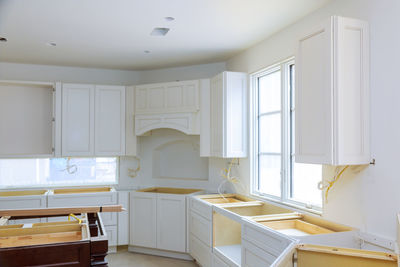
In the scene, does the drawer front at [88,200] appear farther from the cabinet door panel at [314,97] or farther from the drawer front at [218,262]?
the cabinet door panel at [314,97]

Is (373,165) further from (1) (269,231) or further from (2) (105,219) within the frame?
(2) (105,219)

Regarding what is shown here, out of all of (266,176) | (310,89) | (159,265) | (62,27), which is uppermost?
(62,27)

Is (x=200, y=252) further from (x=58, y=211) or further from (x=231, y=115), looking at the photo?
(x=58, y=211)

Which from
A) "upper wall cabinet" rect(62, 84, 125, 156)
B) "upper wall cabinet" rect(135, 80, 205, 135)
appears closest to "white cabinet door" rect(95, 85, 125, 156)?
"upper wall cabinet" rect(62, 84, 125, 156)

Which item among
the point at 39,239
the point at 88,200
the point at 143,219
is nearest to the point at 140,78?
the point at 88,200

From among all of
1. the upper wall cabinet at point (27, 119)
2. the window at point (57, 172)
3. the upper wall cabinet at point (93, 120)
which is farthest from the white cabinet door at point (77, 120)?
the window at point (57, 172)

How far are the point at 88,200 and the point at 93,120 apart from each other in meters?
1.12

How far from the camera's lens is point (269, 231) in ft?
8.76

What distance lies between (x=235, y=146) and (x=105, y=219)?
2146 mm

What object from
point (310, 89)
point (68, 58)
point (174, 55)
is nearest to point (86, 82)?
point (68, 58)

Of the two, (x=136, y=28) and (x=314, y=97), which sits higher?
(x=136, y=28)

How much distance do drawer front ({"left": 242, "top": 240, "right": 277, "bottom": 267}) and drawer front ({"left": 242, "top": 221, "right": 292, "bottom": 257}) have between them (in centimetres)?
4

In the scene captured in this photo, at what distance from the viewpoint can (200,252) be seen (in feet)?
13.8

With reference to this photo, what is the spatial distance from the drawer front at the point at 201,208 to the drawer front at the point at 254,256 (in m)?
0.87
